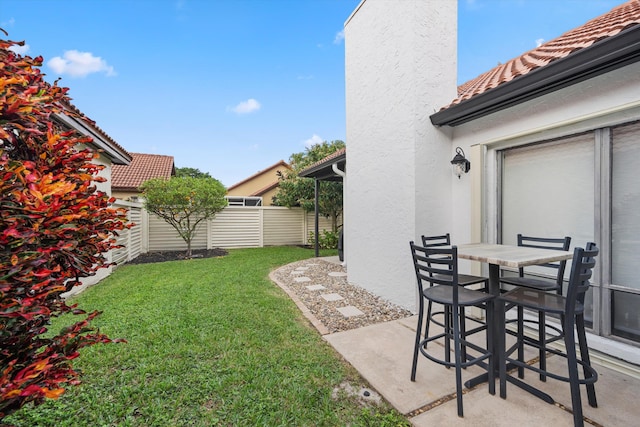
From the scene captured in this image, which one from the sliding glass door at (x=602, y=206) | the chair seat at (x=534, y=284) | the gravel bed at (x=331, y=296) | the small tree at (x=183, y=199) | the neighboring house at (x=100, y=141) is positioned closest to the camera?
the chair seat at (x=534, y=284)

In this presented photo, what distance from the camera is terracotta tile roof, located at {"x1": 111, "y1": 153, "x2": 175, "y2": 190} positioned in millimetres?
14844

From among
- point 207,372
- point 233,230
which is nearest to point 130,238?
point 233,230

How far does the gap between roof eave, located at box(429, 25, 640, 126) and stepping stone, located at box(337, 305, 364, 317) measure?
3.45 m

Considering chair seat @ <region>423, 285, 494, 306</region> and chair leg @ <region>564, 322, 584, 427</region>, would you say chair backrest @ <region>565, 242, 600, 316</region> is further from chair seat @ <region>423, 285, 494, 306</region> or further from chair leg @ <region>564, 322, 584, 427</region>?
chair seat @ <region>423, 285, 494, 306</region>

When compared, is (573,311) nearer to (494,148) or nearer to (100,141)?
(494,148)

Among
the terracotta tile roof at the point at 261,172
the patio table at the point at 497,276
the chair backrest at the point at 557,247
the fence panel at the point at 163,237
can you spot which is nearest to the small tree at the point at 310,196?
the fence panel at the point at 163,237

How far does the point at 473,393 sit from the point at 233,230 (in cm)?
1150

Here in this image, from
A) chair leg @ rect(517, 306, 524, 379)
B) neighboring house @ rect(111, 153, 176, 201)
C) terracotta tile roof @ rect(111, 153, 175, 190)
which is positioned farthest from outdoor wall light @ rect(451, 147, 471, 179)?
terracotta tile roof @ rect(111, 153, 175, 190)

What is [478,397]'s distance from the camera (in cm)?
244

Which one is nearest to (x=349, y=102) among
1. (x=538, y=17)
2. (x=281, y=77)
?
(x=538, y=17)

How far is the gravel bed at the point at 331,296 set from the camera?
4.25 metres

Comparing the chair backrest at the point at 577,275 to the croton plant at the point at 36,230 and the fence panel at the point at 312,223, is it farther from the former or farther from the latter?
the fence panel at the point at 312,223

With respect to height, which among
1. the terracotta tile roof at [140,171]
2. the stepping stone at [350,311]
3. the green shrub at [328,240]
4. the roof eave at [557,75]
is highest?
the terracotta tile roof at [140,171]

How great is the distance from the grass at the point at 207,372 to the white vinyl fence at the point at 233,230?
21.0 ft
